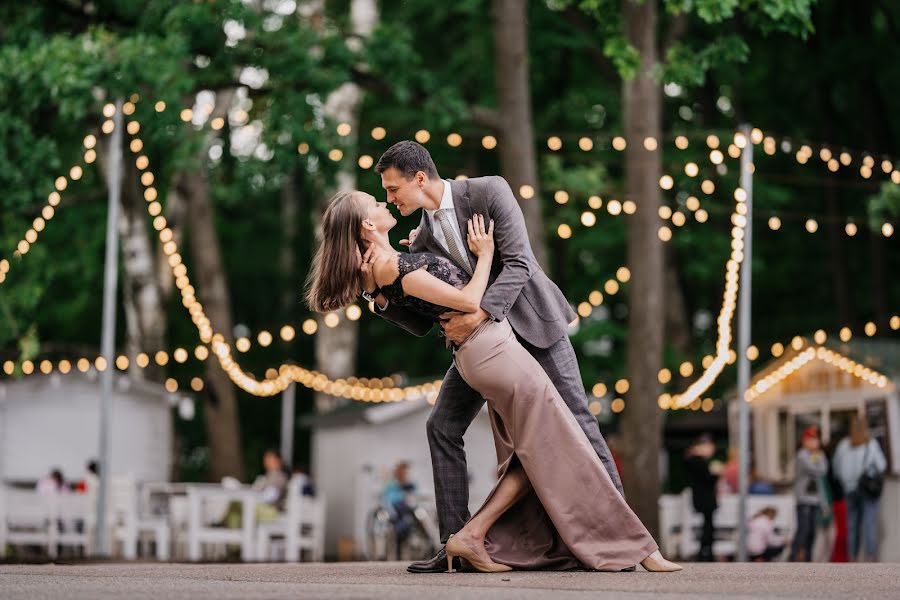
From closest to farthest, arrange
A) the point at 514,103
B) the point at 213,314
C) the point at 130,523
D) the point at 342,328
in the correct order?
the point at 130,523 < the point at 514,103 < the point at 213,314 < the point at 342,328

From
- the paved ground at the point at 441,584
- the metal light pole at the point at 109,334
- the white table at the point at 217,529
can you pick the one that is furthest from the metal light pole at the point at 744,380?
the paved ground at the point at 441,584

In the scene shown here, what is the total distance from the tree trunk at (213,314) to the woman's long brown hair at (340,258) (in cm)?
1761

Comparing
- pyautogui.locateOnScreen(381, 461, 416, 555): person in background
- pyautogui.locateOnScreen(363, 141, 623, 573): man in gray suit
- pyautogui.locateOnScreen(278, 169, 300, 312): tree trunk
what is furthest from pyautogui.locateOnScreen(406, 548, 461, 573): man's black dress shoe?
pyautogui.locateOnScreen(278, 169, 300, 312): tree trunk

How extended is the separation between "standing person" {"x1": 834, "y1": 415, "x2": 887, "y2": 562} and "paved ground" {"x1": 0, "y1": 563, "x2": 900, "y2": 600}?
10.9 metres

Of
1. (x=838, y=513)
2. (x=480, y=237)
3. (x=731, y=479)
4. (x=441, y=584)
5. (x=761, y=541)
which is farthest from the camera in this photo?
(x=731, y=479)

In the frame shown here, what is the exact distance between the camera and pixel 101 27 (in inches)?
837

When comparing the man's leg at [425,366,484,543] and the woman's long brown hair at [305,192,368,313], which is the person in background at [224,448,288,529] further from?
the woman's long brown hair at [305,192,368,313]

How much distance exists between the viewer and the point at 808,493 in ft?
60.5

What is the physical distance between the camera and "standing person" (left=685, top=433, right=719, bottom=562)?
18672 mm

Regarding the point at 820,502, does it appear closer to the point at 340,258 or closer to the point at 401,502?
the point at 401,502

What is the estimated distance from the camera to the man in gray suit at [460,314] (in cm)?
722

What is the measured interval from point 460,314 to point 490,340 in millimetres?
167

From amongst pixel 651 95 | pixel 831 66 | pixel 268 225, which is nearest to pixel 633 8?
pixel 651 95

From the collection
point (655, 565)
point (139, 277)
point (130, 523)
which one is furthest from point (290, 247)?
point (655, 565)
